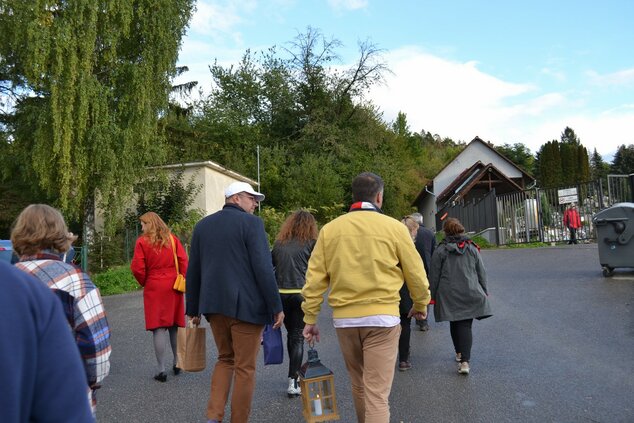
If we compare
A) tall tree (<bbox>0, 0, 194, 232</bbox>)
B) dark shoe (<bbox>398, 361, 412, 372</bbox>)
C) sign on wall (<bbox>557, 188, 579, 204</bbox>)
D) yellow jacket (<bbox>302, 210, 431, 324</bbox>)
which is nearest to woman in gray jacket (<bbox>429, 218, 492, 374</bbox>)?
dark shoe (<bbox>398, 361, 412, 372</bbox>)

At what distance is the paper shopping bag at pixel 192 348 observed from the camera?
5.59 m

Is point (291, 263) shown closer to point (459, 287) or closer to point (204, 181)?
point (459, 287)

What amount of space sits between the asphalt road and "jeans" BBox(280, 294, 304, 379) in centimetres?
33

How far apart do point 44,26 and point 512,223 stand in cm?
1969

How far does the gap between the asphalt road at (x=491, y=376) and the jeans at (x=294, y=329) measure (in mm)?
326

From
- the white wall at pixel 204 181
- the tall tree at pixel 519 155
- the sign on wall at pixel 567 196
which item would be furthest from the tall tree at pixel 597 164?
the white wall at pixel 204 181

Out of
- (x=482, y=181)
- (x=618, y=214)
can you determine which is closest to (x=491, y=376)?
(x=618, y=214)

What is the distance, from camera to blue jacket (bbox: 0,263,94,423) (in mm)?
1421

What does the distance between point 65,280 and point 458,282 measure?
495 centimetres

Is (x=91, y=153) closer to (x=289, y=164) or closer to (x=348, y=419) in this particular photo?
(x=348, y=419)

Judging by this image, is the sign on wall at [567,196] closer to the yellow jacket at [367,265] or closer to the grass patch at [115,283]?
the grass patch at [115,283]

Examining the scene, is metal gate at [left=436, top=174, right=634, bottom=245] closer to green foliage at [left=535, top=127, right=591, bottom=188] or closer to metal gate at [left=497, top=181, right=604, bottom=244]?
metal gate at [left=497, top=181, right=604, bottom=244]

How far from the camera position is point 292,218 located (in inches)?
257

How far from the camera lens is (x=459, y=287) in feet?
23.0
